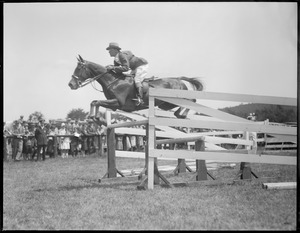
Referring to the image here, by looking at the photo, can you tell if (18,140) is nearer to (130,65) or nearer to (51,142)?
(51,142)

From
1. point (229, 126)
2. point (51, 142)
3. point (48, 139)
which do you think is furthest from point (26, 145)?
point (229, 126)

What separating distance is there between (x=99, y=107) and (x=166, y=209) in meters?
3.32

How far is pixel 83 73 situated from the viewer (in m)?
6.92

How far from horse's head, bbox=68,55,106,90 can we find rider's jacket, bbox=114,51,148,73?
1.17 ft

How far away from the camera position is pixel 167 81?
314 inches

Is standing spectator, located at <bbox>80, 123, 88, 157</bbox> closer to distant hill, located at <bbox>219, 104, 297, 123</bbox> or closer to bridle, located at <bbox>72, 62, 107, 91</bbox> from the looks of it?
distant hill, located at <bbox>219, 104, 297, 123</bbox>

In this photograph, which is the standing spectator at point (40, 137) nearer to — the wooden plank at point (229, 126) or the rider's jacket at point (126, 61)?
the rider's jacket at point (126, 61)

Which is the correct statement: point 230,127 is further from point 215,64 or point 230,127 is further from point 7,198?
point 7,198

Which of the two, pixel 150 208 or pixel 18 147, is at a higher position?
pixel 150 208

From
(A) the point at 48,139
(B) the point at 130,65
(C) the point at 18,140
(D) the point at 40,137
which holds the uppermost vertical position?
(B) the point at 130,65

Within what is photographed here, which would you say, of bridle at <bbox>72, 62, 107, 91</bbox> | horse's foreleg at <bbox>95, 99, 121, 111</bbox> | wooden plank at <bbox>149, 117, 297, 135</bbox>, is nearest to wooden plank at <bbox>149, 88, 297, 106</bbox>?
wooden plank at <bbox>149, 117, 297, 135</bbox>

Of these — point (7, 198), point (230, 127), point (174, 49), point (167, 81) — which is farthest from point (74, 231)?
point (167, 81)

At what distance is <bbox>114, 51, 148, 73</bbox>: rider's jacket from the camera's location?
6.77 m

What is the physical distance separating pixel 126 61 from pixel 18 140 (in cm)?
717
